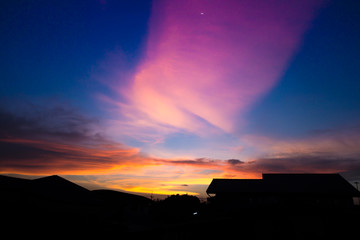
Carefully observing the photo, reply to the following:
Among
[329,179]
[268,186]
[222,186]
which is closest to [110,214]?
[222,186]

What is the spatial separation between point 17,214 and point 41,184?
4694mm

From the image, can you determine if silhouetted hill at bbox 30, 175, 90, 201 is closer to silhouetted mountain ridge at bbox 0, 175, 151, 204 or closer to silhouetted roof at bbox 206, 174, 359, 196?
silhouetted mountain ridge at bbox 0, 175, 151, 204

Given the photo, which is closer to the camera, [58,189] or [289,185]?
[58,189]

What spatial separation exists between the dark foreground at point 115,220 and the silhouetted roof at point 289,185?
52.6 feet

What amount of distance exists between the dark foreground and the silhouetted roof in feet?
52.6

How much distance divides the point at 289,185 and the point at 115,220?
2710 centimetres

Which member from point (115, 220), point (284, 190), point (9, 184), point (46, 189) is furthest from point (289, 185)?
point (9, 184)

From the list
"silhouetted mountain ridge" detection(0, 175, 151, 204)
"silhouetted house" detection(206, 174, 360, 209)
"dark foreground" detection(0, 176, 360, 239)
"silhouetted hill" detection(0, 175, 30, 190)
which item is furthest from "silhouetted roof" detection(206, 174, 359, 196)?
"silhouetted hill" detection(0, 175, 30, 190)

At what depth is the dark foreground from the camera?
5742mm

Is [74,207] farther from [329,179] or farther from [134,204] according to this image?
[329,179]

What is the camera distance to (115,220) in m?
23.8

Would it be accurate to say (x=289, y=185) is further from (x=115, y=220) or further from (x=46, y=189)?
(x=46, y=189)

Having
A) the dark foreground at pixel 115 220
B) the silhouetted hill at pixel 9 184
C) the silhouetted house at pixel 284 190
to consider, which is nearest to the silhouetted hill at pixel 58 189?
the dark foreground at pixel 115 220

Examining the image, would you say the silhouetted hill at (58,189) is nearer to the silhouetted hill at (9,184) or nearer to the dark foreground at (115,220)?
the dark foreground at (115,220)
